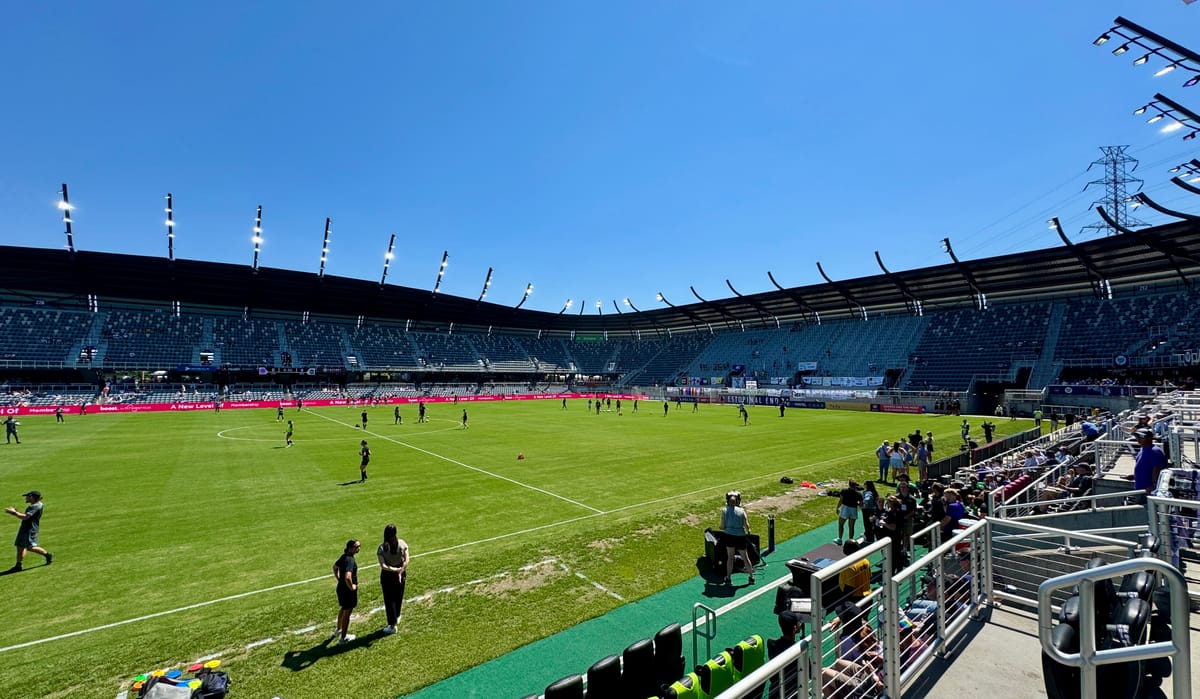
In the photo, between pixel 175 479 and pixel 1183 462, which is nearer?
pixel 1183 462

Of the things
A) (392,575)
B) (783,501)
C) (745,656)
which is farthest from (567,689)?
(783,501)

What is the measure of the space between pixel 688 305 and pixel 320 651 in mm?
83245

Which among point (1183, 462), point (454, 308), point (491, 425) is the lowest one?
point (491, 425)

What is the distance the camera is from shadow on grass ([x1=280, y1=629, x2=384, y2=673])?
681 cm

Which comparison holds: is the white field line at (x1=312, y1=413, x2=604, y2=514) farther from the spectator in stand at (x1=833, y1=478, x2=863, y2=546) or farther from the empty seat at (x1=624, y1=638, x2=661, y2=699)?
the empty seat at (x1=624, y1=638, x2=661, y2=699)

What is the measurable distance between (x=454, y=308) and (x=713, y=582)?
275ft

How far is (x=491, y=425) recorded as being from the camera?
3669 centimetres

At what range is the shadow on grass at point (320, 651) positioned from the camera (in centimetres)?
681

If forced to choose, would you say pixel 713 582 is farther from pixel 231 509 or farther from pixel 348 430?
pixel 348 430

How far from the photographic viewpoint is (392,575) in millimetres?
7660

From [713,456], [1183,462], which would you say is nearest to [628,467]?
[713,456]

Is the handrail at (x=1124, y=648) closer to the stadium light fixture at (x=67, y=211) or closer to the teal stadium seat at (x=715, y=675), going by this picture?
the teal stadium seat at (x=715, y=675)

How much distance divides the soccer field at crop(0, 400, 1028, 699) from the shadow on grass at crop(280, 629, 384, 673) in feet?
0.10

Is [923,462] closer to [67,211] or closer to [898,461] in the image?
[898,461]
